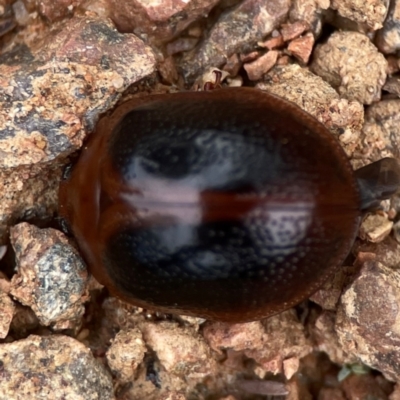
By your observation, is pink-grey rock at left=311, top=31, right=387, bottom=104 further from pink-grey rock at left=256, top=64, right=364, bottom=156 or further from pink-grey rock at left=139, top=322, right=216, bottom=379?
pink-grey rock at left=139, top=322, right=216, bottom=379

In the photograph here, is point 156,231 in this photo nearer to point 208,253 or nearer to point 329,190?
point 208,253

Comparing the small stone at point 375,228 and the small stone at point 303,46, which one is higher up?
the small stone at point 303,46

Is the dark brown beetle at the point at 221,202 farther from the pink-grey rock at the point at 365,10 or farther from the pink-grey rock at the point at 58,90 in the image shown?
the pink-grey rock at the point at 365,10

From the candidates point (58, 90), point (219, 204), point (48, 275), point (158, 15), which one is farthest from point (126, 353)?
point (158, 15)

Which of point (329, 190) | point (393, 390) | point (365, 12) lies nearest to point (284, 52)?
point (365, 12)

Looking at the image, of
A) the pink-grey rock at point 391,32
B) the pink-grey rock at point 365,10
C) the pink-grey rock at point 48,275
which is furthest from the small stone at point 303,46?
the pink-grey rock at point 48,275

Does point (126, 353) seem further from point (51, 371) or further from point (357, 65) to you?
point (357, 65)

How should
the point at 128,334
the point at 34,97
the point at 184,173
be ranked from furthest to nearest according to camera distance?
the point at 128,334, the point at 34,97, the point at 184,173

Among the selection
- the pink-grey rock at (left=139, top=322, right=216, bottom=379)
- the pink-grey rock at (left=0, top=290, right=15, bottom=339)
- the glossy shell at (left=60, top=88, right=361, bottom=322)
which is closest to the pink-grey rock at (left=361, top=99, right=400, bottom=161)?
the glossy shell at (left=60, top=88, right=361, bottom=322)
